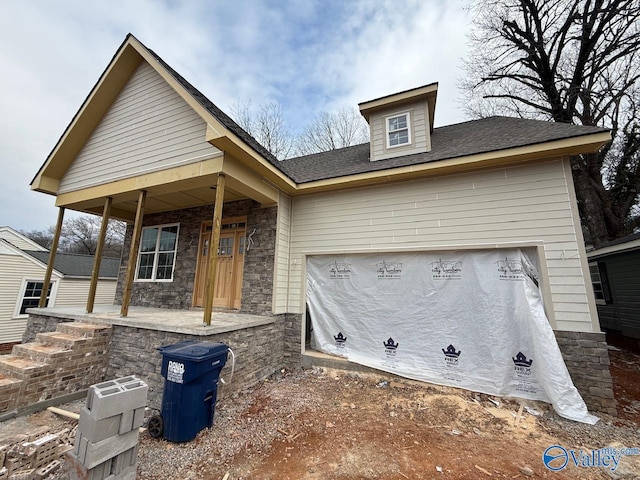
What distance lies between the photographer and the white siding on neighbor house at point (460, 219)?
12.9ft

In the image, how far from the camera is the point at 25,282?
1119 centimetres

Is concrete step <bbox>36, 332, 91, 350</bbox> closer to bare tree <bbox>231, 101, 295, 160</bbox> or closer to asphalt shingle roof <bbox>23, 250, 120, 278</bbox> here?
asphalt shingle roof <bbox>23, 250, 120, 278</bbox>

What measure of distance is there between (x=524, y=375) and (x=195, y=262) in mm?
7313

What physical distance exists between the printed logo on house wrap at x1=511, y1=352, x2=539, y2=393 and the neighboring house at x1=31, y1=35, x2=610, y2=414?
1.69 ft

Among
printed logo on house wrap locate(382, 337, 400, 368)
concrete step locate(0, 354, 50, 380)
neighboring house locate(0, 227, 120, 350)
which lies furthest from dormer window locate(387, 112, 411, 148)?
neighboring house locate(0, 227, 120, 350)

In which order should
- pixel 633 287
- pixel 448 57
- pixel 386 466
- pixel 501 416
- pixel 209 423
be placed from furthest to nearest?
pixel 448 57, pixel 633 287, pixel 501 416, pixel 209 423, pixel 386 466

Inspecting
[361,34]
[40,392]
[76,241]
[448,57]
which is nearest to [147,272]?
[40,392]

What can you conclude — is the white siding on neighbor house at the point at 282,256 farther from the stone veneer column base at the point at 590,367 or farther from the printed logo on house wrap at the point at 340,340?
the stone veneer column base at the point at 590,367

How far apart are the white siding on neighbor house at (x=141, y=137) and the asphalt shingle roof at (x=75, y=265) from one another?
8.64 metres

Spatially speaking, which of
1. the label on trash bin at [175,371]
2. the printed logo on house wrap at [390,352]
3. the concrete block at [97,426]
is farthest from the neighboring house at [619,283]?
the concrete block at [97,426]

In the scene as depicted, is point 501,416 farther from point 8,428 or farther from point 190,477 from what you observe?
point 8,428

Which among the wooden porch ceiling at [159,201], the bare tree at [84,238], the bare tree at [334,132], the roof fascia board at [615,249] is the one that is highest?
the bare tree at [334,132]

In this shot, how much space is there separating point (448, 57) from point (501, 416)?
42.0ft

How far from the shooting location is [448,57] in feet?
34.8
